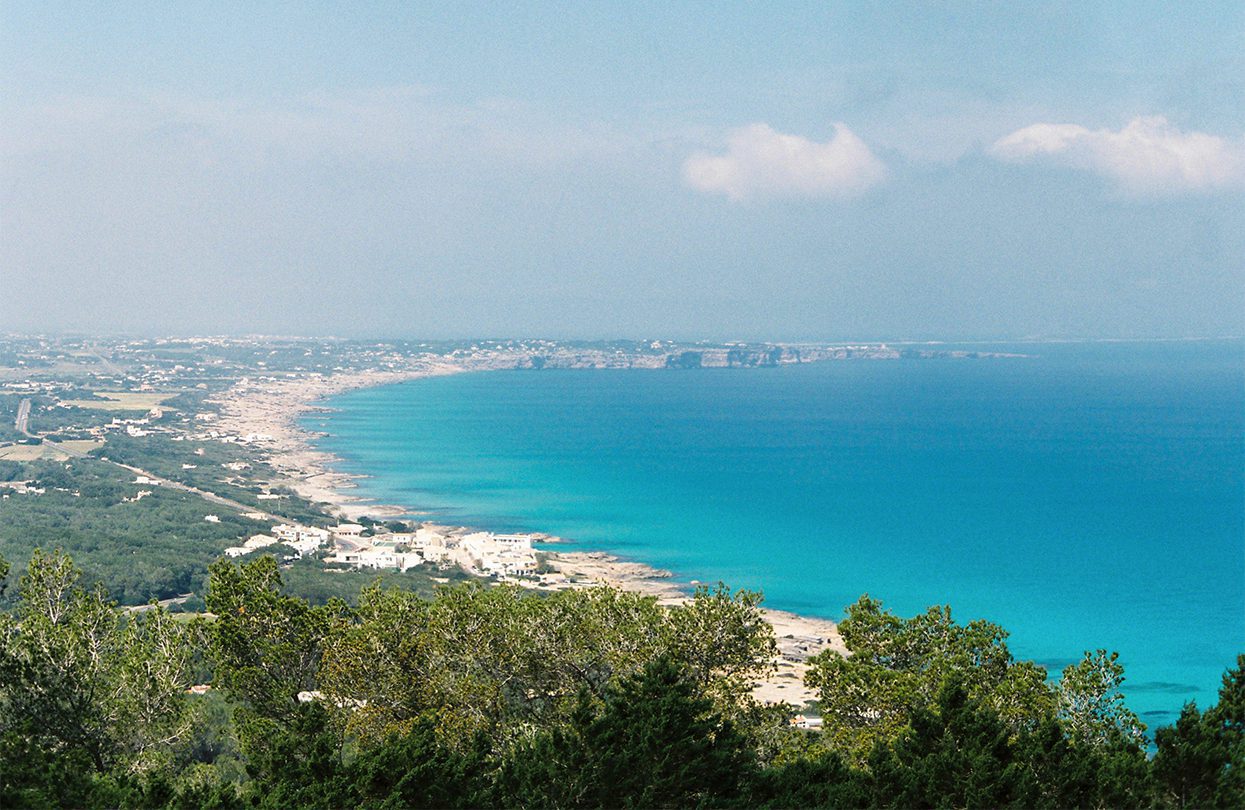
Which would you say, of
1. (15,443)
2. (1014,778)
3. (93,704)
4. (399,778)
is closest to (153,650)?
(93,704)

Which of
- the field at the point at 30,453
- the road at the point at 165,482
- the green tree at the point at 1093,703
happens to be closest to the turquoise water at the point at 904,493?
the road at the point at 165,482

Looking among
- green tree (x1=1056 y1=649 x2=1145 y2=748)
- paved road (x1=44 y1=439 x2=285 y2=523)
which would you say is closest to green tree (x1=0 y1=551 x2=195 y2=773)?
green tree (x1=1056 y1=649 x2=1145 y2=748)

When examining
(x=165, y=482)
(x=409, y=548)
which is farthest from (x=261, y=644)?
(x=165, y=482)

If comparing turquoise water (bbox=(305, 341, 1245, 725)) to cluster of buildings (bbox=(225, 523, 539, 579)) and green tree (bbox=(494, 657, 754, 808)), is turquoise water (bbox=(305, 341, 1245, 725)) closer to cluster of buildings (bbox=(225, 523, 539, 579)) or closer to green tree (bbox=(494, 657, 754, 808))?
cluster of buildings (bbox=(225, 523, 539, 579))

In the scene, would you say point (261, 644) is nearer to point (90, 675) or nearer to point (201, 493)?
point (90, 675)

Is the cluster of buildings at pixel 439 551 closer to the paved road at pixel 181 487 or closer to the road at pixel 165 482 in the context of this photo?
the paved road at pixel 181 487
